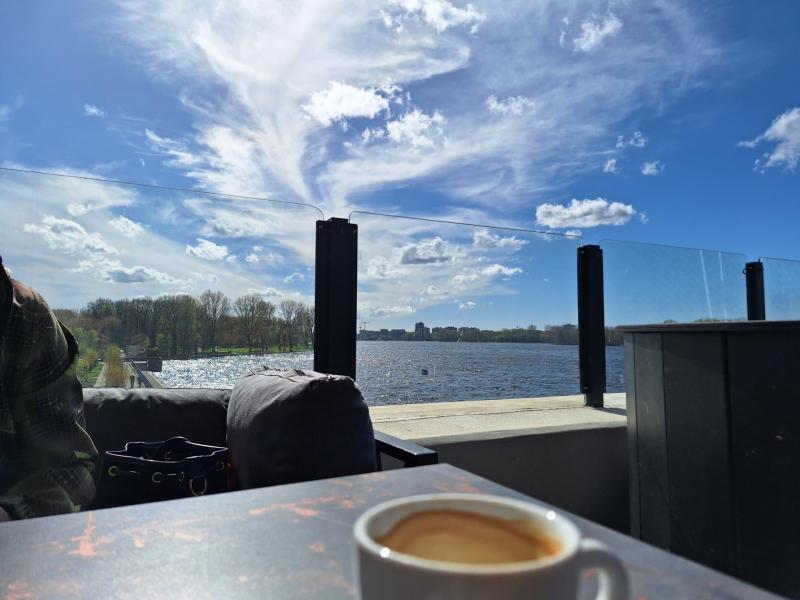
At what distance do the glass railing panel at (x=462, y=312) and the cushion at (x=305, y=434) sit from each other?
1448 mm

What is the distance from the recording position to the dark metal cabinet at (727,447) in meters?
1.72

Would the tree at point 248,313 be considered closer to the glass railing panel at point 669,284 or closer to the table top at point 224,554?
the table top at point 224,554

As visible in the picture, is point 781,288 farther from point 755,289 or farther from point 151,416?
point 151,416

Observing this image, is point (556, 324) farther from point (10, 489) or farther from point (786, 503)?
point (10, 489)

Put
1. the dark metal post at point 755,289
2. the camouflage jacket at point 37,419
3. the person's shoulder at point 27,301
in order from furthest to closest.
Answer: the dark metal post at point 755,289, the person's shoulder at point 27,301, the camouflage jacket at point 37,419

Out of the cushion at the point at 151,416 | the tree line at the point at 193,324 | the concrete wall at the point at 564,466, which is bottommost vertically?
the concrete wall at the point at 564,466

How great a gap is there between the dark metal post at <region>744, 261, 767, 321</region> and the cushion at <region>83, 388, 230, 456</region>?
15.4ft

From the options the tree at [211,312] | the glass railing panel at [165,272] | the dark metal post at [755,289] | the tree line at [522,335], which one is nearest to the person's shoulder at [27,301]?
the glass railing panel at [165,272]

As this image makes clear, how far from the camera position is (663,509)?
211cm

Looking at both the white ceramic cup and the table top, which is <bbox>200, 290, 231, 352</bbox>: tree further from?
the white ceramic cup

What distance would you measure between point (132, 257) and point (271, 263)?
0.71 m

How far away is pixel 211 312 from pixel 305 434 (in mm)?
1580

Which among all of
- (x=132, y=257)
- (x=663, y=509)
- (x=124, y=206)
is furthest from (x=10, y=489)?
(x=663, y=509)

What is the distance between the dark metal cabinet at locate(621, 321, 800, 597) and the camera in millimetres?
1719
